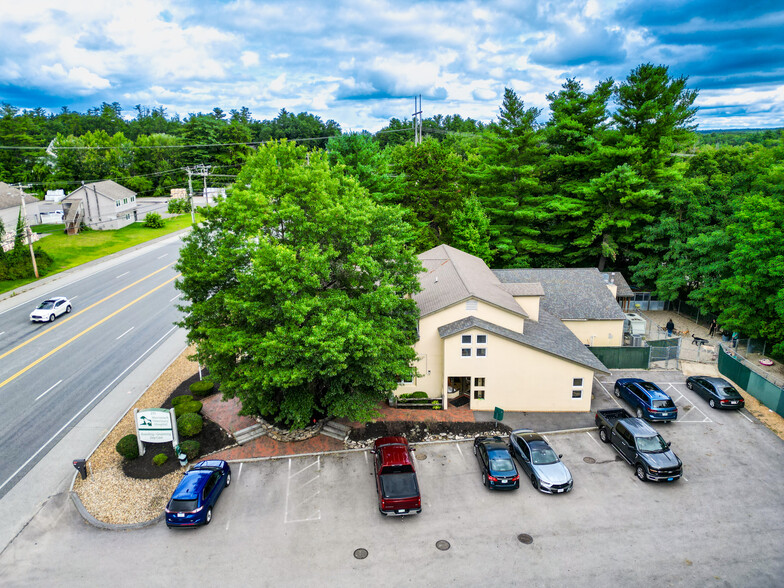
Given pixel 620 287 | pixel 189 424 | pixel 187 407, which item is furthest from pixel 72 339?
pixel 620 287

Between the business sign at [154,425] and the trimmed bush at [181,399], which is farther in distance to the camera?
the trimmed bush at [181,399]

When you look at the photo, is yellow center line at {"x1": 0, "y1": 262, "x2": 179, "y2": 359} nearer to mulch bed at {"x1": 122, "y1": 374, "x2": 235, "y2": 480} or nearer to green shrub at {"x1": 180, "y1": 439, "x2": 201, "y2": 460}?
mulch bed at {"x1": 122, "y1": 374, "x2": 235, "y2": 480}

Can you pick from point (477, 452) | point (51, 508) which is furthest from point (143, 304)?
point (477, 452)

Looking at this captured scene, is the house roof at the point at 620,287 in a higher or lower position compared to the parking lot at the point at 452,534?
higher

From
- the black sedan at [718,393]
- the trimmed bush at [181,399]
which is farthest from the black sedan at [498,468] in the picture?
the trimmed bush at [181,399]

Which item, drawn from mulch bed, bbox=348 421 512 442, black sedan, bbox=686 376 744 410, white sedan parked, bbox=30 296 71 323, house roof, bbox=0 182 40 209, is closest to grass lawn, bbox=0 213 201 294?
house roof, bbox=0 182 40 209

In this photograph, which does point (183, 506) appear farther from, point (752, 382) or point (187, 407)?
point (752, 382)

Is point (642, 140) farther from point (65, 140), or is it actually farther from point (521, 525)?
point (65, 140)

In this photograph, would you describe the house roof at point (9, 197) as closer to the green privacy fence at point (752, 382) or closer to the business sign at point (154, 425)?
the business sign at point (154, 425)
